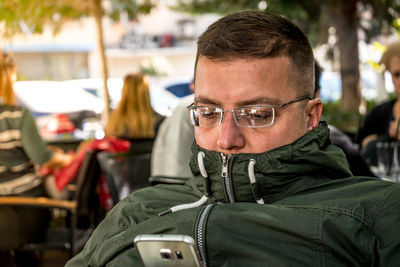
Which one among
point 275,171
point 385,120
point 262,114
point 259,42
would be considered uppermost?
point 259,42

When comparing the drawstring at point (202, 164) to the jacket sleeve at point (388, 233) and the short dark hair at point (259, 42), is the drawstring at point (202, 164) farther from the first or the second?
the jacket sleeve at point (388, 233)

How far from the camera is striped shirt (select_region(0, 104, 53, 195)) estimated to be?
4738 millimetres

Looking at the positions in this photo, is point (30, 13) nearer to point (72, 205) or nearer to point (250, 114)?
point (72, 205)

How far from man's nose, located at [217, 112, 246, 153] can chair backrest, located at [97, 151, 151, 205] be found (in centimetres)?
277

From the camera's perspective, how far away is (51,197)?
5.09 metres

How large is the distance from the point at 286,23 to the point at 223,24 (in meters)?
0.18

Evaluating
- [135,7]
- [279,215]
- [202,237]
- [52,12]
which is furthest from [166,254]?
[135,7]

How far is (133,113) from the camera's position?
20.0ft

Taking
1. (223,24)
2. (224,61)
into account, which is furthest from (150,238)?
(223,24)

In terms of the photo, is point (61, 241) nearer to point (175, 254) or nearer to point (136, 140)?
point (136, 140)

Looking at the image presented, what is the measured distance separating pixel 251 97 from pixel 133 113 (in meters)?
4.38

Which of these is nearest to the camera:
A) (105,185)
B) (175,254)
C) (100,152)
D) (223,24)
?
(175,254)

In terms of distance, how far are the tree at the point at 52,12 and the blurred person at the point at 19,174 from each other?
240 cm

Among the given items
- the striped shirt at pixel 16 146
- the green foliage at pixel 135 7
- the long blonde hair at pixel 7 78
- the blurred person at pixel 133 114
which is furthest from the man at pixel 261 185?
the green foliage at pixel 135 7
